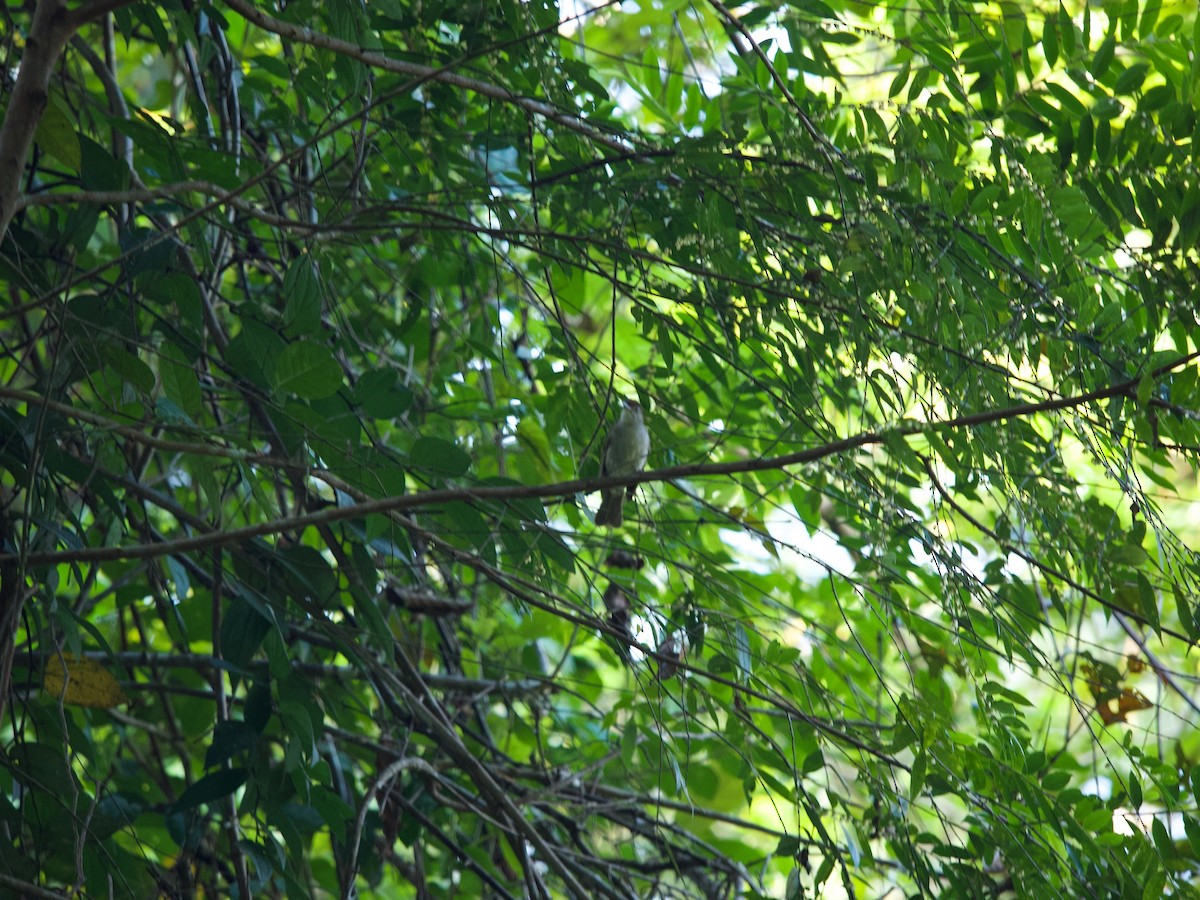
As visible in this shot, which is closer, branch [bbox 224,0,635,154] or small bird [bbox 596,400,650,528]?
branch [bbox 224,0,635,154]

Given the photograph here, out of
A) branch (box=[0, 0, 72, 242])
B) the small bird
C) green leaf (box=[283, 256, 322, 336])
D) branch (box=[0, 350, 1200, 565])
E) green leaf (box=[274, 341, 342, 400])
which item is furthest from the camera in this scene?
the small bird

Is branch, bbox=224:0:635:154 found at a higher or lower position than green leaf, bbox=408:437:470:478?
higher

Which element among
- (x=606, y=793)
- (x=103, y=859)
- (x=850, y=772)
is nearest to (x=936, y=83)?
(x=606, y=793)

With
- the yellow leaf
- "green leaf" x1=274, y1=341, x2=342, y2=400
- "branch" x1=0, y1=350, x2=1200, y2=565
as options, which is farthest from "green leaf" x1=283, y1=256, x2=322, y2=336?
the yellow leaf

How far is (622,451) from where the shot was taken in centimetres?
277

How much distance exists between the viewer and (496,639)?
11.0ft

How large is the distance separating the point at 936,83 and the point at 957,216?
28.5 inches

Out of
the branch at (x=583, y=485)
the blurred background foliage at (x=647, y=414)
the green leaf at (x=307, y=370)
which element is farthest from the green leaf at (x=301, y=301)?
the branch at (x=583, y=485)

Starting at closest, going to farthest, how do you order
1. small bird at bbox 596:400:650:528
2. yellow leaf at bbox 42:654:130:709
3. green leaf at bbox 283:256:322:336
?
1. green leaf at bbox 283:256:322:336
2. yellow leaf at bbox 42:654:130:709
3. small bird at bbox 596:400:650:528

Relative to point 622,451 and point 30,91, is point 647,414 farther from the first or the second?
point 30,91

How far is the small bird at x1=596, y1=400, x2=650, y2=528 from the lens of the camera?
107 inches

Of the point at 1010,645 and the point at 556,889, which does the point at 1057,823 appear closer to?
the point at 1010,645

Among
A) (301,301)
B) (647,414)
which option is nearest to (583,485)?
(301,301)

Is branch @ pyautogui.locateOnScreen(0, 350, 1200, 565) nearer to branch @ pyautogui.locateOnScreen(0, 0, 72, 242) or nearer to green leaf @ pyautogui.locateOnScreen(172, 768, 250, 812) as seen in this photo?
branch @ pyautogui.locateOnScreen(0, 0, 72, 242)
